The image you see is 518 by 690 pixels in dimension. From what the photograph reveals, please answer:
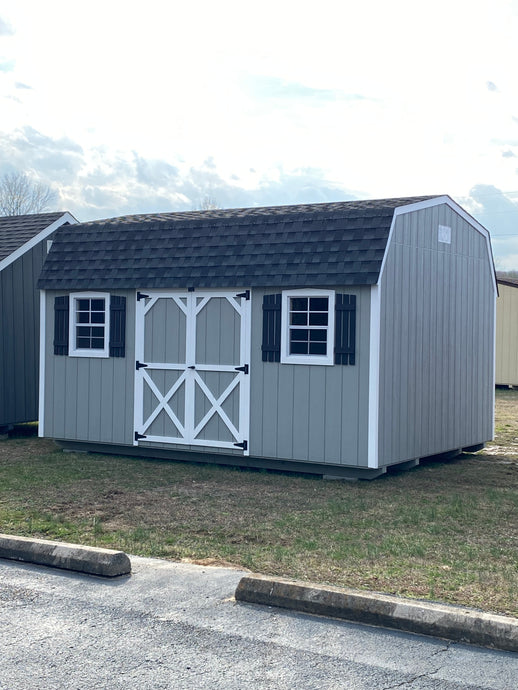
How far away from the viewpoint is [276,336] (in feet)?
36.4

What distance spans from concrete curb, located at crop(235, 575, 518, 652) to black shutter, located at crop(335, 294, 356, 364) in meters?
5.19

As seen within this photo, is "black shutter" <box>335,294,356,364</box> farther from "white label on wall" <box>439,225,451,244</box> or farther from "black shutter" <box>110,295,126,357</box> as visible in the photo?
"black shutter" <box>110,295,126,357</box>

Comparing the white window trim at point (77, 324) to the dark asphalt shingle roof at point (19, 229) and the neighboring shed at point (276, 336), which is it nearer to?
the neighboring shed at point (276, 336)

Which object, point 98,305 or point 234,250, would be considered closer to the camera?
point 234,250

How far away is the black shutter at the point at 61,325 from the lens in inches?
500

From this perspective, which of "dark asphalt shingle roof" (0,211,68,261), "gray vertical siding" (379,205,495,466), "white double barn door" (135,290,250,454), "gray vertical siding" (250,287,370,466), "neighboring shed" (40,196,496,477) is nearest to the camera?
"gray vertical siding" (250,287,370,466)

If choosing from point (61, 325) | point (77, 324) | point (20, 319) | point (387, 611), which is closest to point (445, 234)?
point (77, 324)

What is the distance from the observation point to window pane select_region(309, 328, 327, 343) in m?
10.9

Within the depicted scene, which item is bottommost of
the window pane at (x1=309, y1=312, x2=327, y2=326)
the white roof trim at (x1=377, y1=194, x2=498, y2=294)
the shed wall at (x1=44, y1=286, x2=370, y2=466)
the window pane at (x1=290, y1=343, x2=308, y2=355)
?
the shed wall at (x1=44, y1=286, x2=370, y2=466)

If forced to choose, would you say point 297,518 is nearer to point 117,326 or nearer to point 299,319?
point 299,319

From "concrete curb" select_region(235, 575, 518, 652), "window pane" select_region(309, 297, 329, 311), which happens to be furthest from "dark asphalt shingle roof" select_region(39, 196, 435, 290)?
"concrete curb" select_region(235, 575, 518, 652)

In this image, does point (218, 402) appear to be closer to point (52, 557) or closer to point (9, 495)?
point (9, 495)

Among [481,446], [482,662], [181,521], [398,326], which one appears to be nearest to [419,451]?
[398,326]

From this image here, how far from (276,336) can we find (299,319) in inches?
13.9
